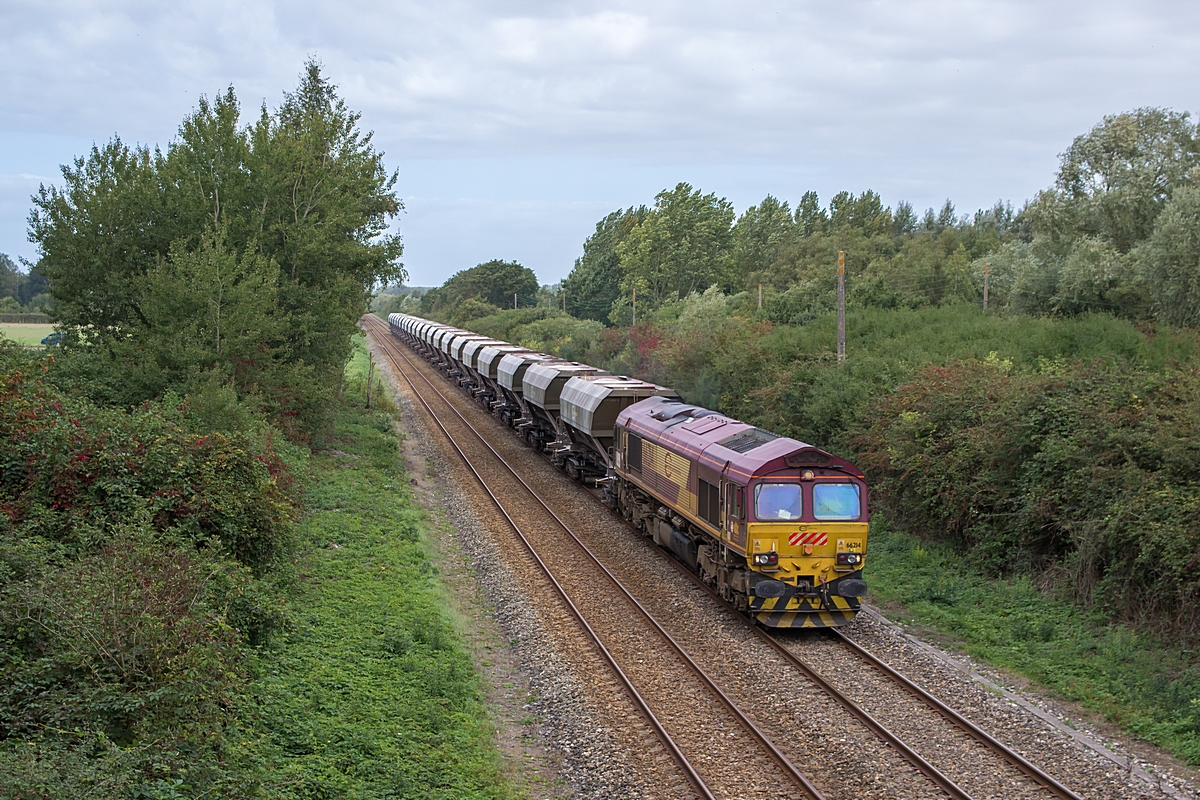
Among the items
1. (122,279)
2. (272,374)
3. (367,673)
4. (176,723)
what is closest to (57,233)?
(122,279)

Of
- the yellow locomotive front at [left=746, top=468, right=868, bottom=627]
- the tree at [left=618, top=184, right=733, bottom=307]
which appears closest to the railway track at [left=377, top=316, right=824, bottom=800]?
the yellow locomotive front at [left=746, top=468, right=868, bottom=627]

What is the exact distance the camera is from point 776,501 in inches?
589

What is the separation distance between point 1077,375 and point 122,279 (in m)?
25.3

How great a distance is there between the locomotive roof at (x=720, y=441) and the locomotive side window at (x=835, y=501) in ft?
1.05

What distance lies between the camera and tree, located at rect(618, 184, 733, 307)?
70.6m

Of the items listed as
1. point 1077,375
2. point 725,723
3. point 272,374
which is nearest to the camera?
point 725,723

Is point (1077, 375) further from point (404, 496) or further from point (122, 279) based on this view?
point (122, 279)

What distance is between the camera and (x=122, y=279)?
86.1 ft

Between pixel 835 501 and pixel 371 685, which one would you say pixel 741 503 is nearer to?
pixel 835 501

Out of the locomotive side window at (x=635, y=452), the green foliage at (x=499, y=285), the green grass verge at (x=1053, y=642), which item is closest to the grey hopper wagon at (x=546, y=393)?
the locomotive side window at (x=635, y=452)

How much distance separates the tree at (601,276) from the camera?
301 ft

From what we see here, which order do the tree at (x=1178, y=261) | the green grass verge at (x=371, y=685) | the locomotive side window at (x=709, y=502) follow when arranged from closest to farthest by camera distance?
the green grass verge at (x=371, y=685), the locomotive side window at (x=709, y=502), the tree at (x=1178, y=261)

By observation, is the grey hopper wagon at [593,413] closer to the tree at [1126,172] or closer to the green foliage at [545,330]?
the tree at [1126,172]

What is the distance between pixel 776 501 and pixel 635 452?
6.92 m
